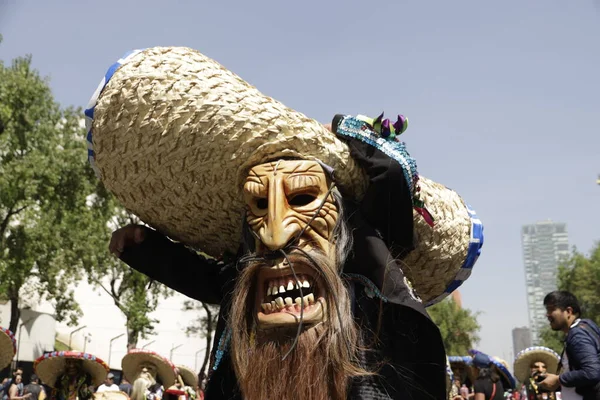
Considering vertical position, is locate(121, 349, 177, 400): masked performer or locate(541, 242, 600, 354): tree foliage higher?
locate(541, 242, 600, 354): tree foliage

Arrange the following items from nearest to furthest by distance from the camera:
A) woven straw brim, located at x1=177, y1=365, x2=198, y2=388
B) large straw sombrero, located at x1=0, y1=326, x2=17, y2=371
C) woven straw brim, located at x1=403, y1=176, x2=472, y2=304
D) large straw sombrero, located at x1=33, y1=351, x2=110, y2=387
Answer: woven straw brim, located at x1=403, y1=176, x2=472, y2=304 < large straw sombrero, located at x1=0, y1=326, x2=17, y2=371 < large straw sombrero, located at x1=33, y1=351, x2=110, y2=387 < woven straw brim, located at x1=177, y1=365, x2=198, y2=388

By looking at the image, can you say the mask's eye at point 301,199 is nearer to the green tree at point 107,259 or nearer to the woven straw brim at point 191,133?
the woven straw brim at point 191,133

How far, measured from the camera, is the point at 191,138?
2.81 m

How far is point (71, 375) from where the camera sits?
24.6ft

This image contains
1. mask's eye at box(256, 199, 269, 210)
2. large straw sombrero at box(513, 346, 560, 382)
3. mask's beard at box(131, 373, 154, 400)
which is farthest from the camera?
large straw sombrero at box(513, 346, 560, 382)

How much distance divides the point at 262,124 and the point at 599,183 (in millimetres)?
26930

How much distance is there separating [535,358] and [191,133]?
25.6 ft

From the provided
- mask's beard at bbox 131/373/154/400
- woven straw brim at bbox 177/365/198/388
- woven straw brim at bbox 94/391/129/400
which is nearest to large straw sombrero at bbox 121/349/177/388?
mask's beard at bbox 131/373/154/400

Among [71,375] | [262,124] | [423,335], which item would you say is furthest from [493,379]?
[262,124]

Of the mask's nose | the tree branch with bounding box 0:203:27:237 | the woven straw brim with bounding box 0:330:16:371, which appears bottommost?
the woven straw brim with bounding box 0:330:16:371

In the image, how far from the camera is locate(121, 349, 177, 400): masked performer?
9.02m

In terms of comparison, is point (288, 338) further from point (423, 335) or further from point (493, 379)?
point (493, 379)

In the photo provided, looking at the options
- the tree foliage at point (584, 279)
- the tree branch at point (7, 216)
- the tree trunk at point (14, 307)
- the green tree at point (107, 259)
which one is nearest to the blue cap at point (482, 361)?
the green tree at point (107, 259)

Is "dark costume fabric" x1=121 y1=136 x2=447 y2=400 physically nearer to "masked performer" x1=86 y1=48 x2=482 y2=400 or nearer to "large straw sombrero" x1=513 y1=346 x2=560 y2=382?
"masked performer" x1=86 y1=48 x2=482 y2=400
